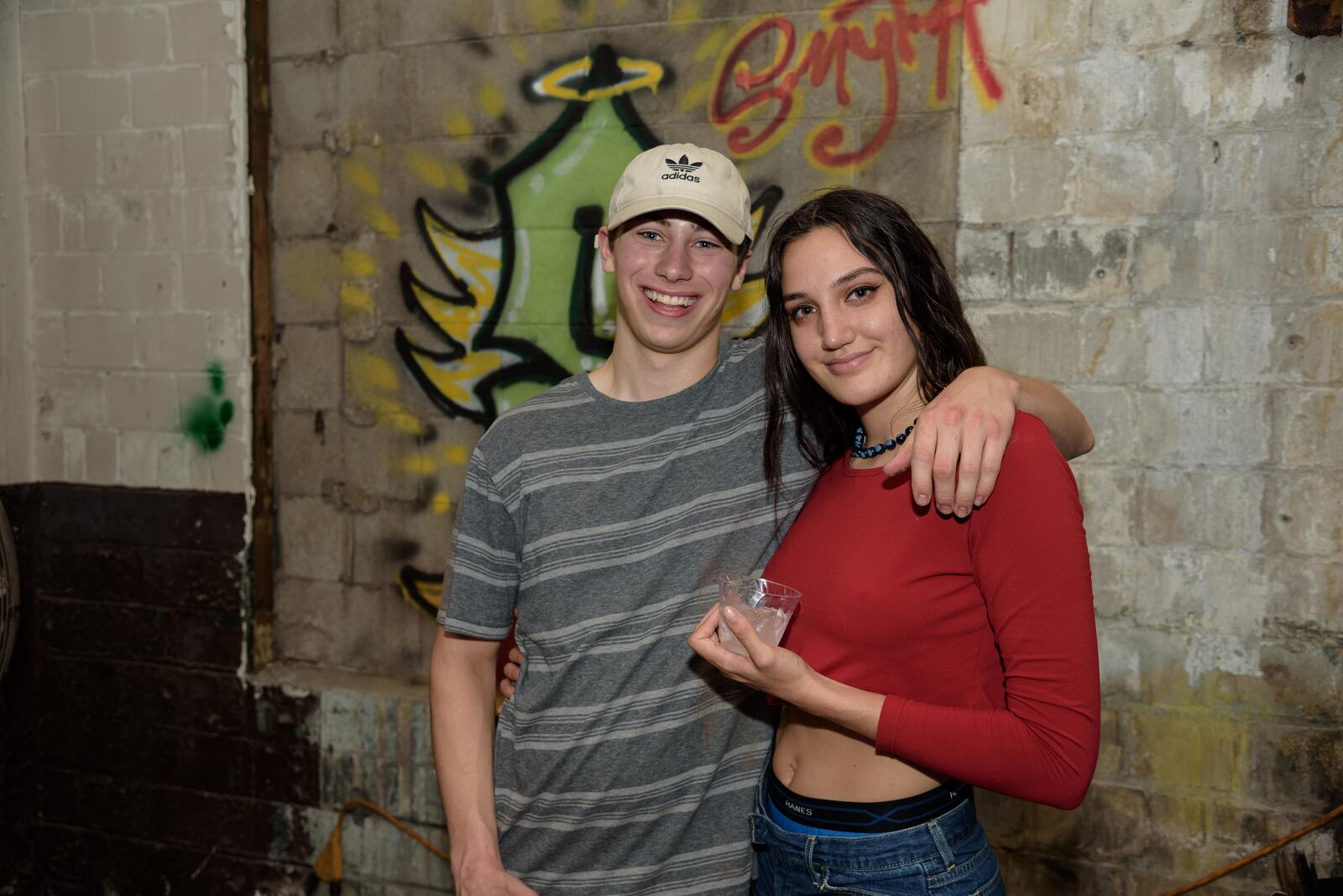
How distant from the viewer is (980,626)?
1.46m

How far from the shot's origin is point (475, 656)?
190cm

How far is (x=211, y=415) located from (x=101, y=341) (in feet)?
1.80

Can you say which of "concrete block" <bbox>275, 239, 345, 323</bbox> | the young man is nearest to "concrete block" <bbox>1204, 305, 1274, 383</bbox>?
the young man

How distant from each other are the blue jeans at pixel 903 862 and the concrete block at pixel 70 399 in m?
3.13

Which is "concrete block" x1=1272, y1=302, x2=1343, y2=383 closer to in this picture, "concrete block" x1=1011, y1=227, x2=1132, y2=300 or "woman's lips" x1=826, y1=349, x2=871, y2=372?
"concrete block" x1=1011, y1=227, x2=1132, y2=300

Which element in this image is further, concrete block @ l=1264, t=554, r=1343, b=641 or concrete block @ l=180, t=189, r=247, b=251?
concrete block @ l=180, t=189, r=247, b=251

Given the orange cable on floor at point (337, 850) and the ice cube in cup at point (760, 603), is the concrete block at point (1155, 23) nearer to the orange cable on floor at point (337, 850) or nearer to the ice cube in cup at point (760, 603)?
the ice cube in cup at point (760, 603)

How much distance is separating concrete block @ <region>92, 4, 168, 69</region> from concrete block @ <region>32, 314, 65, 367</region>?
926 mm

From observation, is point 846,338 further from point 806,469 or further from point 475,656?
point 475,656

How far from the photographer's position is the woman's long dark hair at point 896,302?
158cm

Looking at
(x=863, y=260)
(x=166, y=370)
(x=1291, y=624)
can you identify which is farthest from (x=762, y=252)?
(x=166, y=370)

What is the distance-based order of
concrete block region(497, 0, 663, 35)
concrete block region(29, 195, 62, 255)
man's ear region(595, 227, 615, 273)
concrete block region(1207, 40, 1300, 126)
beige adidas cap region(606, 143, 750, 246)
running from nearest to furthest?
1. beige adidas cap region(606, 143, 750, 246)
2. man's ear region(595, 227, 615, 273)
3. concrete block region(1207, 40, 1300, 126)
4. concrete block region(497, 0, 663, 35)
5. concrete block region(29, 195, 62, 255)

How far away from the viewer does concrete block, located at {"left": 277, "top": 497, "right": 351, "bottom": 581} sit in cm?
346

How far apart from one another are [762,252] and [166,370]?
214 cm
